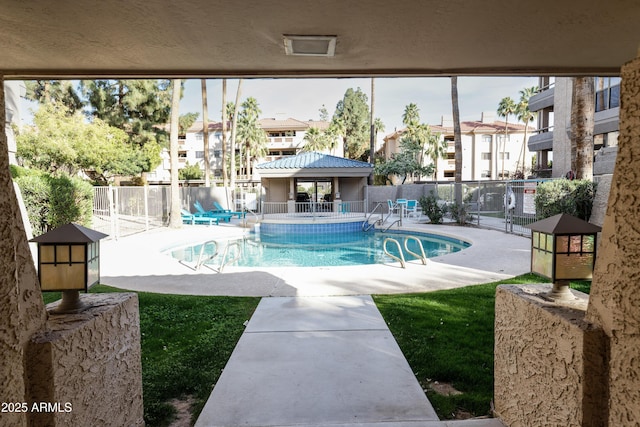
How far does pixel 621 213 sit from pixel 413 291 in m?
5.02

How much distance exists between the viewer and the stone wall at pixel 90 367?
1.69m

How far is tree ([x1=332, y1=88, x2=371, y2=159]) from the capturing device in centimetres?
4588

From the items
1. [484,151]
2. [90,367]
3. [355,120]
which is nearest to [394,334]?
[90,367]

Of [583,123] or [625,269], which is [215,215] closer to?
[583,123]

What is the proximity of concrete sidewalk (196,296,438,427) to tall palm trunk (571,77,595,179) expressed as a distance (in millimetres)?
8691

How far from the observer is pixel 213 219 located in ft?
66.9

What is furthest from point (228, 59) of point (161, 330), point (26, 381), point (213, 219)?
point (213, 219)

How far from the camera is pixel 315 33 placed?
2.39 metres

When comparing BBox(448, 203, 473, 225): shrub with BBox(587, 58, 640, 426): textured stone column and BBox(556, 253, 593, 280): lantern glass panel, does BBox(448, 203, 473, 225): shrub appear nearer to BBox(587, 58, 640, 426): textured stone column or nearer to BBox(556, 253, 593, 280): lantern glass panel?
BBox(556, 253, 593, 280): lantern glass panel

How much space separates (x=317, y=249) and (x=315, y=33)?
1190cm

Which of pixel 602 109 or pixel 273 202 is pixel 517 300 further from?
pixel 273 202

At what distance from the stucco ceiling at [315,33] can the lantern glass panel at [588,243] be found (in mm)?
1259

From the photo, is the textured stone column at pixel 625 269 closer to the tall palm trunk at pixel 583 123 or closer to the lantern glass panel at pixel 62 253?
the lantern glass panel at pixel 62 253

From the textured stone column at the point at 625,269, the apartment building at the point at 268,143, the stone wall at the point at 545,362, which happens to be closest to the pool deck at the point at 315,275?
the stone wall at the point at 545,362
